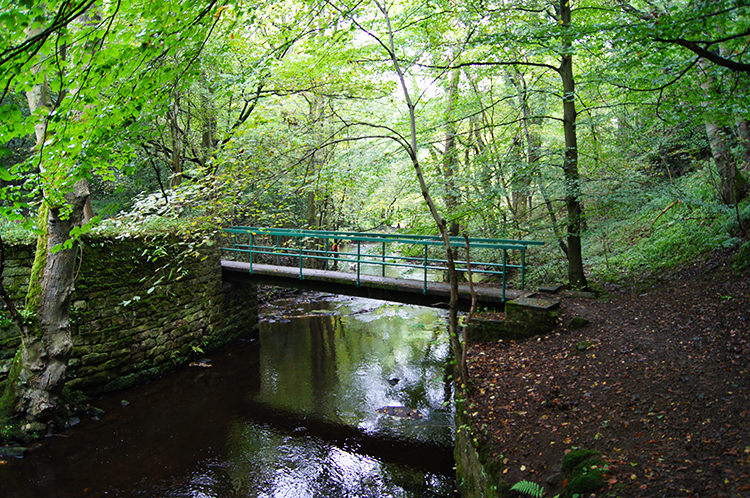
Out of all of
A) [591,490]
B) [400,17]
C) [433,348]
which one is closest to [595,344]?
[591,490]

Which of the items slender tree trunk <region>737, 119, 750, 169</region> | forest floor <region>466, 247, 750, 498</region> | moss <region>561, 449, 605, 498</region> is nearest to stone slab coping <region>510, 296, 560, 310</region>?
forest floor <region>466, 247, 750, 498</region>

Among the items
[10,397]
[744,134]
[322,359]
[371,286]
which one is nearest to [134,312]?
[10,397]

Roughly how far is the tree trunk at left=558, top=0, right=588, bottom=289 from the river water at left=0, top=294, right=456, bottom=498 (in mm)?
3183

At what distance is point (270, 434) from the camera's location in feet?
19.6

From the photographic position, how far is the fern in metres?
2.90

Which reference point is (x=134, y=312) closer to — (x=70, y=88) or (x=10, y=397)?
(x=10, y=397)

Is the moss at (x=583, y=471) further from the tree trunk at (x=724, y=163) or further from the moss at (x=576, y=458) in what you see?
the tree trunk at (x=724, y=163)

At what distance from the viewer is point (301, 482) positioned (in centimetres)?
483

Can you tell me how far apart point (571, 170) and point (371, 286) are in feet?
13.6

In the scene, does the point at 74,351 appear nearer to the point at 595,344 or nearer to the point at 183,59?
the point at 183,59

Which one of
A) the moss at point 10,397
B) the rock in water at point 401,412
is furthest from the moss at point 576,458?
the moss at point 10,397

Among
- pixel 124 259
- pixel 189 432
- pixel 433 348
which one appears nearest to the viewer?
pixel 189 432

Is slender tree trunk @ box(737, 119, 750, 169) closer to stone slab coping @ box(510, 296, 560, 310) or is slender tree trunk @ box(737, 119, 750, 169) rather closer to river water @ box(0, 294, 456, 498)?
stone slab coping @ box(510, 296, 560, 310)

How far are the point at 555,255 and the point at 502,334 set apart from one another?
5.33m
